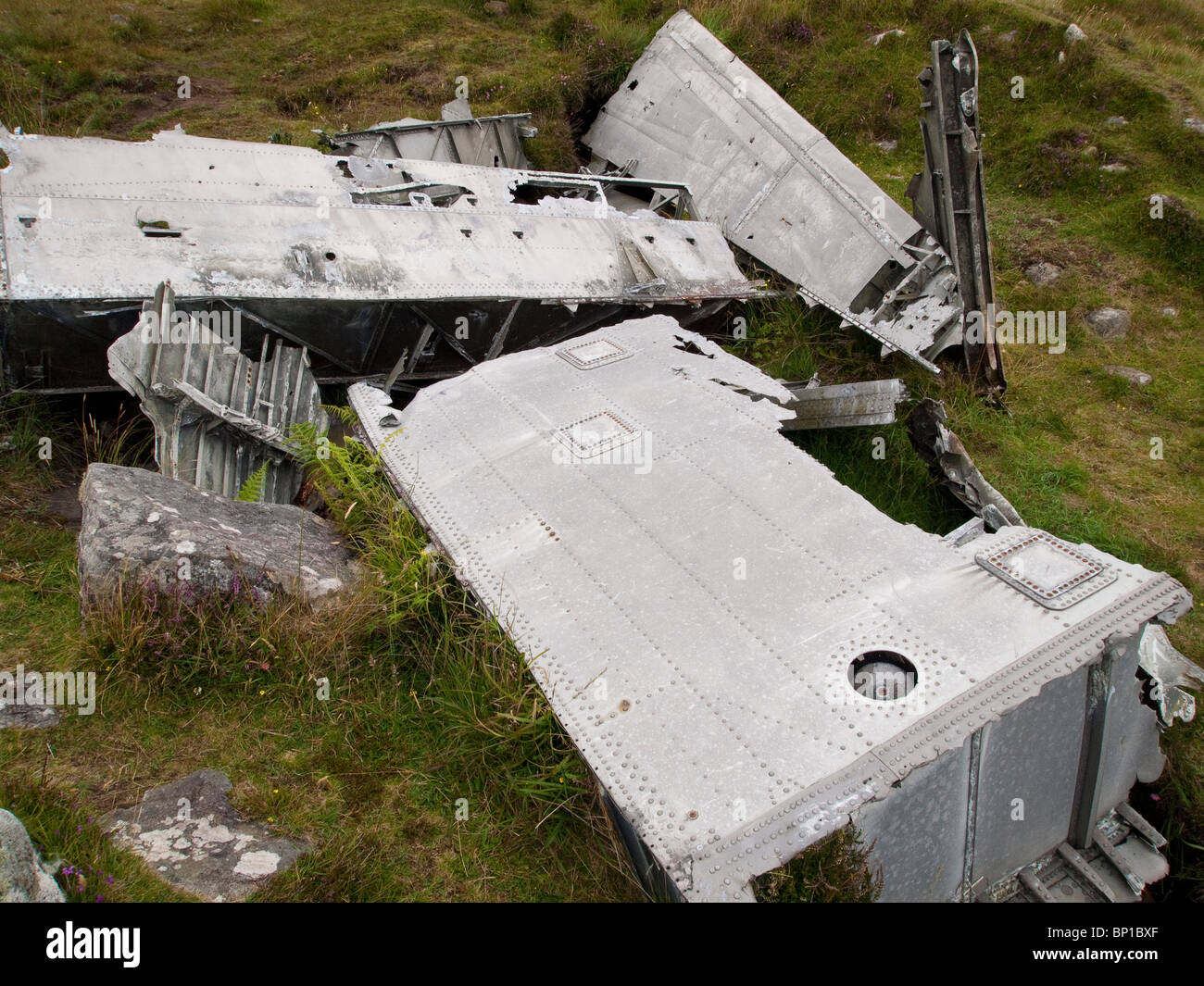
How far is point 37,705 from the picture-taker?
3721mm

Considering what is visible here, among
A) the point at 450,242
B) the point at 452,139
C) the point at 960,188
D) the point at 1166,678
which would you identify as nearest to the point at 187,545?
the point at 450,242

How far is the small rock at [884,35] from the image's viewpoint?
38.2 ft

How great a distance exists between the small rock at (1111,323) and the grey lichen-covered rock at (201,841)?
27.2 feet

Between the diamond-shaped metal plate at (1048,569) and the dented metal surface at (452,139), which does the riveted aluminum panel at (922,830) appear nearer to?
the diamond-shaped metal plate at (1048,569)

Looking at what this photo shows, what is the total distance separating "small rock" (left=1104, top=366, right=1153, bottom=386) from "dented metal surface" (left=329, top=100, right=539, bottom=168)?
6.23 m

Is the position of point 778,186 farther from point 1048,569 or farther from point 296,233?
point 1048,569

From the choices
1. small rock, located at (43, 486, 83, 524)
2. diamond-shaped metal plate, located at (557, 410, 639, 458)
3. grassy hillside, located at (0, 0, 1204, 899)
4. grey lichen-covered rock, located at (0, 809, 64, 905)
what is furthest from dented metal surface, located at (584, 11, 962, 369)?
grey lichen-covered rock, located at (0, 809, 64, 905)

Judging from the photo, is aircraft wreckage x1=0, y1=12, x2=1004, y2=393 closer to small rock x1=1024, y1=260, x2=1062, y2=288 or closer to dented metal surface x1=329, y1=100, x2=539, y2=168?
dented metal surface x1=329, y1=100, x2=539, y2=168

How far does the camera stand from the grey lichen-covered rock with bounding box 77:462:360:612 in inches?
156

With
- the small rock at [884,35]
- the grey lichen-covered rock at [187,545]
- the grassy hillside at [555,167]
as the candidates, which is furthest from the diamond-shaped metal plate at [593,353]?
the small rock at [884,35]
